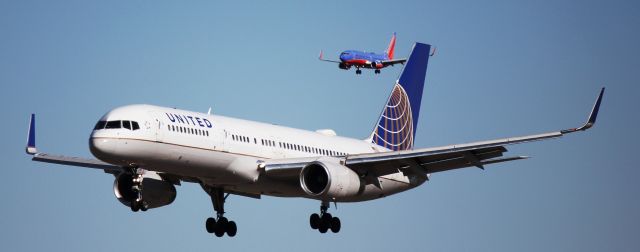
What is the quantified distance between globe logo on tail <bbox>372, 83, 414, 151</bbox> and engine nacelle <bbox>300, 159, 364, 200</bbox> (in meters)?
11.2

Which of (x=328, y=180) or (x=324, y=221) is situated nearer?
(x=328, y=180)

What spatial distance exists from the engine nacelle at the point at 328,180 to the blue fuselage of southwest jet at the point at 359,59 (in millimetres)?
74161

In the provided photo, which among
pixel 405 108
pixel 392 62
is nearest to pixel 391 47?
pixel 392 62

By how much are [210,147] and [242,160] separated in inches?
78.1

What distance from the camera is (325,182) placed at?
5156 cm

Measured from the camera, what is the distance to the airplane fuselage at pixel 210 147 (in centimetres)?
4778

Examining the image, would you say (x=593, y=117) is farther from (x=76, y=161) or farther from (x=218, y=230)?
(x=76, y=161)

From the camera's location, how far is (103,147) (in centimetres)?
4719

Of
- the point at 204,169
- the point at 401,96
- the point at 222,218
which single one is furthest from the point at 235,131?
the point at 401,96

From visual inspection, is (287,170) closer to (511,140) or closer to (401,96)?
(511,140)

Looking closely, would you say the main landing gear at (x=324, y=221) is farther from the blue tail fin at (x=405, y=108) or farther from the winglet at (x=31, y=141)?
the winglet at (x=31, y=141)

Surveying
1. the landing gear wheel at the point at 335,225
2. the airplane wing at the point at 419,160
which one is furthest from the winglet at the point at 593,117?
the landing gear wheel at the point at 335,225

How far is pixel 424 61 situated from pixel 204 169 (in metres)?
21.3

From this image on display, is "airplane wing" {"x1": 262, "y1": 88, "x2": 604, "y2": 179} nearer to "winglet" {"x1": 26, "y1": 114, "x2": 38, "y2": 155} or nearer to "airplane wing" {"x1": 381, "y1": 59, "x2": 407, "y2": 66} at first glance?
"winglet" {"x1": 26, "y1": 114, "x2": 38, "y2": 155}
